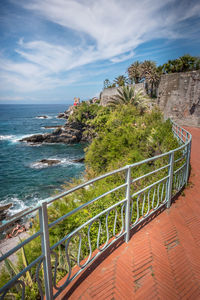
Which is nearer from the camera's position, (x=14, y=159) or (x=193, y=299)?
(x=193, y=299)

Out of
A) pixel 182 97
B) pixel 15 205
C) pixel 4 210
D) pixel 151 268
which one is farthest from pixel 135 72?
pixel 151 268

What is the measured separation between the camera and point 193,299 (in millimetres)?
2281

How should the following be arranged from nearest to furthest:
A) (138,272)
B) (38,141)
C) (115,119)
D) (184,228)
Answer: (138,272) < (184,228) < (115,119) < (38,141)

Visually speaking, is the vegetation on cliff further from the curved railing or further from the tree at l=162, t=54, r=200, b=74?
the tree at l=162, t=54, r=200, b=74

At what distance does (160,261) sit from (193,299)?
0.63 meters

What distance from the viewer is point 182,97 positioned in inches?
744

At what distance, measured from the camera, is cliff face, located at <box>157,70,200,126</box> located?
17391 mm

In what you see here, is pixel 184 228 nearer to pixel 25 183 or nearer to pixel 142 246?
pixel 142 246

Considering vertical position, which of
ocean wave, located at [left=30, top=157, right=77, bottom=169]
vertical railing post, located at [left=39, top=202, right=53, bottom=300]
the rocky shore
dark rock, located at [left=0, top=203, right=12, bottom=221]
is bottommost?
ocean wave, located at [left=30, top=157, right=77, bottom=169]

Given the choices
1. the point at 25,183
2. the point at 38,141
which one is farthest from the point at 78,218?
the point at 38,141

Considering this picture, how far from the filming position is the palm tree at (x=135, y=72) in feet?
141

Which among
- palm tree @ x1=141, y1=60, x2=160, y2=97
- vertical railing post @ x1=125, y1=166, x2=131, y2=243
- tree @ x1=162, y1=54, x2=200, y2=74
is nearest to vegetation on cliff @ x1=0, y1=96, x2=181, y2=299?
vertical railing post @ x1=125, y1=166, x2=131, y2=243

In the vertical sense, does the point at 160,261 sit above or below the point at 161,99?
below

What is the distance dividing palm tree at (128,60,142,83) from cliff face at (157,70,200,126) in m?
23.9
